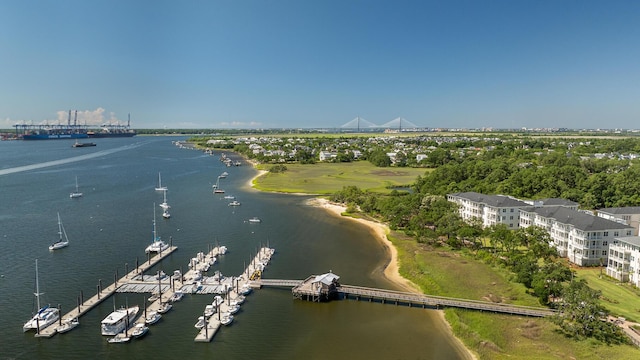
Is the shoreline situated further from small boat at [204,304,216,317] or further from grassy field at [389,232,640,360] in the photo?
small boat at [204,304,216,317]

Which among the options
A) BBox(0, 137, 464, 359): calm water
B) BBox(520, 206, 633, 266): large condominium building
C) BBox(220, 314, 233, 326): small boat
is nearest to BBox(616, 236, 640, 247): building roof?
BBox(520, 206, 633, 266): large condominium building

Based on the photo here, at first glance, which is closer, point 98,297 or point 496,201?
point 98,297

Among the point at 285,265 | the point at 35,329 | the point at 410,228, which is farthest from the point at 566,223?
the point at 35,329

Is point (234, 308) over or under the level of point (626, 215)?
under

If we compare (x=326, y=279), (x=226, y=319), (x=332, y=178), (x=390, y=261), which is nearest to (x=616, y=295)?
(x=390, y=261)

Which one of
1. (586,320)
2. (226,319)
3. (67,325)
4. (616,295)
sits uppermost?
(586,320)

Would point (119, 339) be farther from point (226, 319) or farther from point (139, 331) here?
point (226, 319)

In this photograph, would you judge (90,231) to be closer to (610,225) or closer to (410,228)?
(410,228)
